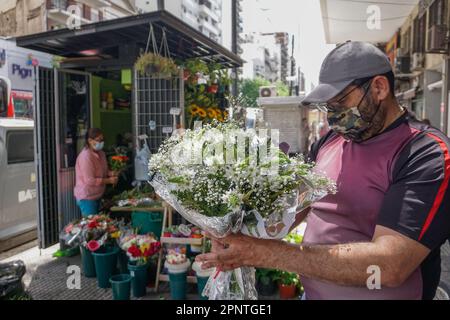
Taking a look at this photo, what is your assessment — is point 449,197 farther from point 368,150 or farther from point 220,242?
point 220,242

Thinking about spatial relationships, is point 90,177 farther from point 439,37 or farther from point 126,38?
point 439,37

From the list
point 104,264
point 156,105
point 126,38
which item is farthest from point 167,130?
point 104,264

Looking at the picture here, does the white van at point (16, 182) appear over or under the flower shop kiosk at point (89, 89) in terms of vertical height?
under

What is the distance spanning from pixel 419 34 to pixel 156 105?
932 cm

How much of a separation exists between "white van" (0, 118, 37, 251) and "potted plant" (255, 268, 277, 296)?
14.9ft

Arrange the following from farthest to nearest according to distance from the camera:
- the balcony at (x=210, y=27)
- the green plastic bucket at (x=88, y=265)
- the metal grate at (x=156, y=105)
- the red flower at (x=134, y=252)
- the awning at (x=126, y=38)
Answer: the balcony at (x=210, y=27) < the metal grate at (x=156, y=105) < the green plastic bucket at (x=88, y=265) < the awning at (x=126, y=38) < the red flower at (x=134, y=252)

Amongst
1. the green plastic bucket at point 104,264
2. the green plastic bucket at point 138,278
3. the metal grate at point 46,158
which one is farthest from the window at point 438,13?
the green plastic bucket at point 104,264

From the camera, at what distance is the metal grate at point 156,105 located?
5.76m

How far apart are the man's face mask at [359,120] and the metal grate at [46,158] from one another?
17.3 ft

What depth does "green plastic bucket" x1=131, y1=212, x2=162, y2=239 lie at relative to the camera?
5535 millimetres

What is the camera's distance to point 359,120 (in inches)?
68.3

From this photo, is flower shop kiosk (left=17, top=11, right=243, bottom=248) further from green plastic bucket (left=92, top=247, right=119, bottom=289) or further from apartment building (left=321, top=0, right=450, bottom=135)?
apartment building (left=321, top=0, right=450, bottom=135)

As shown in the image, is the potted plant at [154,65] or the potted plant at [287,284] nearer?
the potted plant at [287,284]

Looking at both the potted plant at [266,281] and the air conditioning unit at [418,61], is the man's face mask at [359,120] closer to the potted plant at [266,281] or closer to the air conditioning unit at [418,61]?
the potted plant at [266,281]
